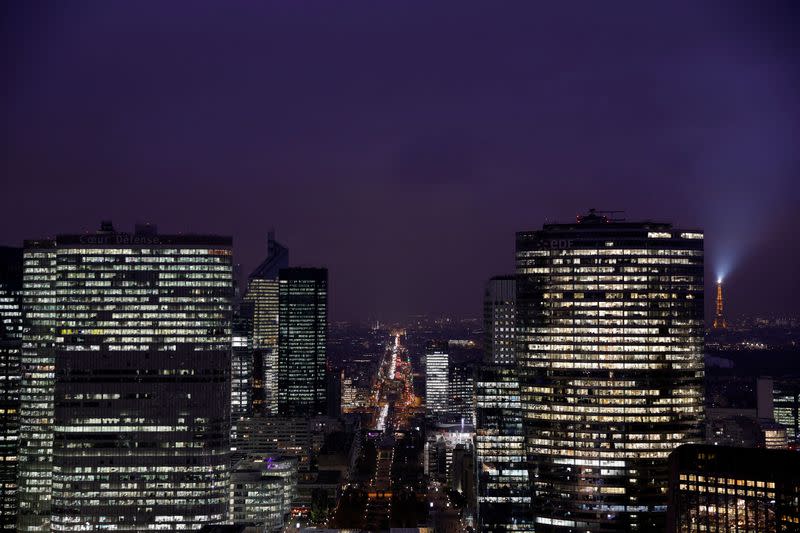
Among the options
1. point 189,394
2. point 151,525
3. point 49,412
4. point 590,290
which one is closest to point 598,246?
point 590,290

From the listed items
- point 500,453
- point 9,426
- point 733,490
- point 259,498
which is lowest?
point 259,498

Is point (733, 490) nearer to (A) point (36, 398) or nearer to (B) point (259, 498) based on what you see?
(B) point (259, 498)

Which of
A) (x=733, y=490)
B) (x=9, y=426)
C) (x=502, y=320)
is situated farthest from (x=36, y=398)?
(x=733, y=490)

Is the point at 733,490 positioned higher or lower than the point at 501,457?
higher

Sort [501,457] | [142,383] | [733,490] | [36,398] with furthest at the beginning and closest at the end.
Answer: [36,398]
[501,457]
[142,383]
[733,490]

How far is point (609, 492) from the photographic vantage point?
317 feet

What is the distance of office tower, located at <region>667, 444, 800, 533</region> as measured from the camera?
78.1 meters

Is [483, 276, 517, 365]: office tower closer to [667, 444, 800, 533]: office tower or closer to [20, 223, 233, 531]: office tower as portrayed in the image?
Result: [20, 223, 233, 531]: office tower

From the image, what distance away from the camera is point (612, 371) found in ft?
324

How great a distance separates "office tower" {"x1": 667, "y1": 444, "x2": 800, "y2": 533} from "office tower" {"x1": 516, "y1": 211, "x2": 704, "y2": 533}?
12.2 metres

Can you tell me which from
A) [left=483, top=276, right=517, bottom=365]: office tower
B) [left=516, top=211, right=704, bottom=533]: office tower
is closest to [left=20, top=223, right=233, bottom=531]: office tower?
[left=516, top=211, right=704, bottom=533]: office tower

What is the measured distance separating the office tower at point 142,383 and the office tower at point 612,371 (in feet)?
98.7

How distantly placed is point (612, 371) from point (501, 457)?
20.6m

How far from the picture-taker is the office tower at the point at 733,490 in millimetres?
78062
